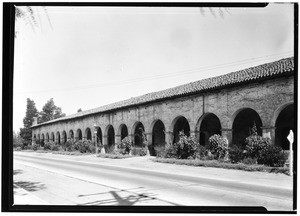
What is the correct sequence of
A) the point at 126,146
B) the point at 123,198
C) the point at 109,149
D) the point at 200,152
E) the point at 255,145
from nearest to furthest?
the point at 123,198, the point at 255,145, the point at 200,152, the point at 126,146, the point at 109,149

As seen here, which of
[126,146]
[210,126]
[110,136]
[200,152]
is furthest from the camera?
[110,136]

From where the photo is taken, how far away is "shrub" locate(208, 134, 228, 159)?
53.4 ft

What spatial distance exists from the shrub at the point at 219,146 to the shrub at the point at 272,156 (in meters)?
2.57

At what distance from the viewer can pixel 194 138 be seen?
18359mm

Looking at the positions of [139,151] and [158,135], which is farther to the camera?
[158,135]

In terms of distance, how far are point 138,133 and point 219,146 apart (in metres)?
11.3

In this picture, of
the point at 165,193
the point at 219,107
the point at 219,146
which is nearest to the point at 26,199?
the point at 165,193

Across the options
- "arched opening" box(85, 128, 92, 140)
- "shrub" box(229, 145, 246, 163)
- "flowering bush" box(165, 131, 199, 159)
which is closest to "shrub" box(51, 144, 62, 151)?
"arched opening" box(85, 128, 92, 140)

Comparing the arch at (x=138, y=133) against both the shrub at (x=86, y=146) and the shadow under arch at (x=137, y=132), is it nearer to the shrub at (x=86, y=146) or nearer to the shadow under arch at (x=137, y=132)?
the shadow under arch at (x=137, y=132)

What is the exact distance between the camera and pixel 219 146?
16297 mm

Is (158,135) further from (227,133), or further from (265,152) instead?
(265,152)

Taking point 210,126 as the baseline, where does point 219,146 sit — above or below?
below

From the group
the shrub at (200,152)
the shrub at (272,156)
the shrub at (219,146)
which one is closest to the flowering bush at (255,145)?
the shrub at (272,156)

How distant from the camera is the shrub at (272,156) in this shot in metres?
13.0
